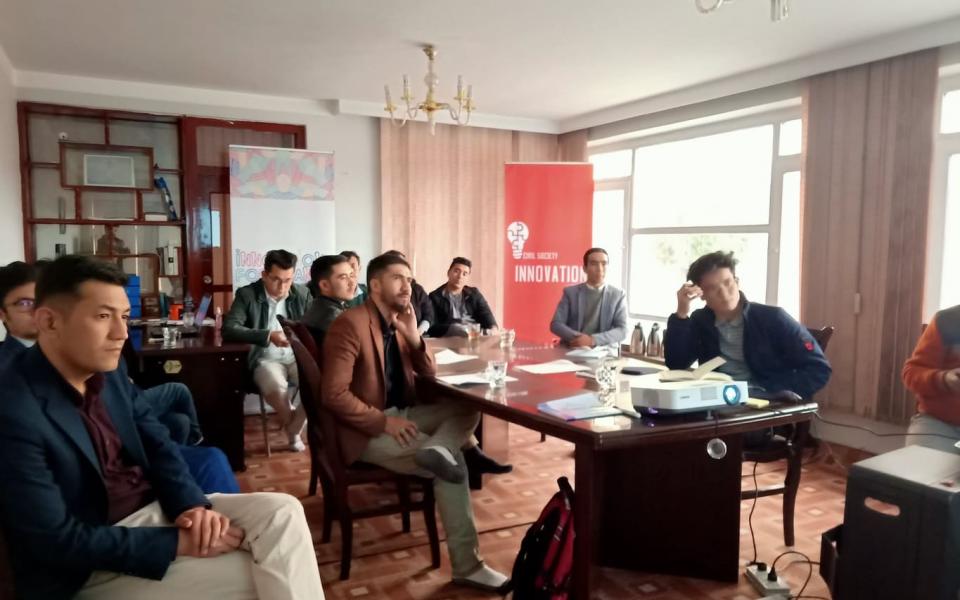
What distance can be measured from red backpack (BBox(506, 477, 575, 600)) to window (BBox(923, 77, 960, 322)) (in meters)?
2.77

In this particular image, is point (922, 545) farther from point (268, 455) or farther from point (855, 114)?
point (268, 455)

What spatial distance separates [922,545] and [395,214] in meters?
4.67

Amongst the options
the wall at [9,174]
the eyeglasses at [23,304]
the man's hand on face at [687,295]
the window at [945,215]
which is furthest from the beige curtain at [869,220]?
the wall at [9,174]

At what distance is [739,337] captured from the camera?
9.25ft

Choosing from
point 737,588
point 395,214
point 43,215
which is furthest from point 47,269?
point 395,214

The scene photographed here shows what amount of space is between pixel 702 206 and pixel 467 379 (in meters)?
3.34

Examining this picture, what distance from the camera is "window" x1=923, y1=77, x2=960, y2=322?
369cm

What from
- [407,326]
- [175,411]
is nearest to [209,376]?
[175,411]

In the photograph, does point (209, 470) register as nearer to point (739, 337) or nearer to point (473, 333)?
point (473, 333)

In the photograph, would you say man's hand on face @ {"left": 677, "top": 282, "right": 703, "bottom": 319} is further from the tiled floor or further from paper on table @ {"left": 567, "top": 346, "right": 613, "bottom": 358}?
the tiled floor

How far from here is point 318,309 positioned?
325 centimetres

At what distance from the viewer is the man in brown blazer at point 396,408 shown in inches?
93.8

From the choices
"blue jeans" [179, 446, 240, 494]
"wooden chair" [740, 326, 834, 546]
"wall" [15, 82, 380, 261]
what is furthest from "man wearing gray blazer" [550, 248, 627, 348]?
"blue jeans" [179, 446, 240, 494]

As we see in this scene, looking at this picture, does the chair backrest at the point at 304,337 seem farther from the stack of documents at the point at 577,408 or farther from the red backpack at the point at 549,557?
the red backpack at the point at 549,557
